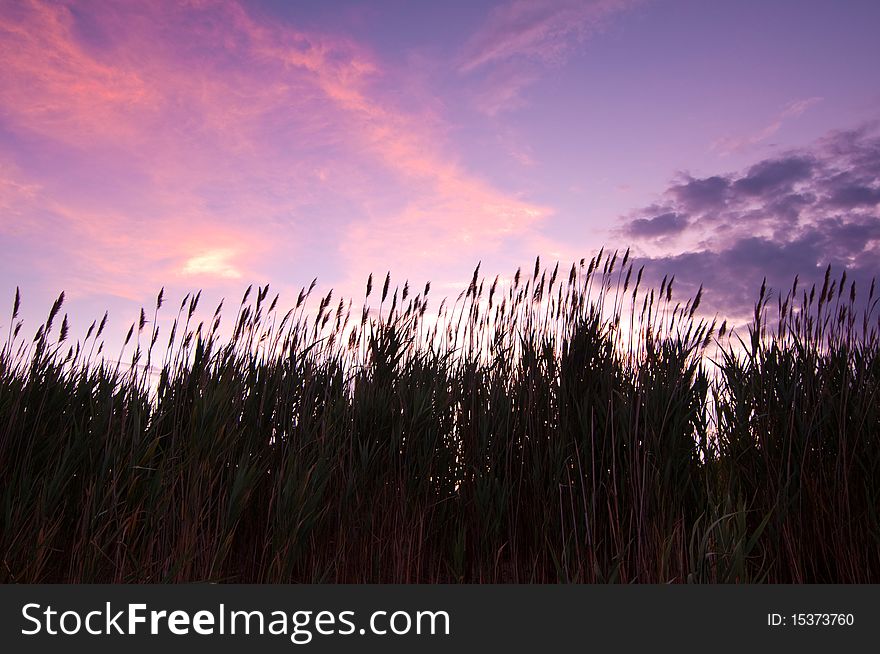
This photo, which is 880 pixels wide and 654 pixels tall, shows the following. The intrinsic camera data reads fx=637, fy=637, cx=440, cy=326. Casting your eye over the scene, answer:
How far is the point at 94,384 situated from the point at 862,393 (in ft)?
15.9

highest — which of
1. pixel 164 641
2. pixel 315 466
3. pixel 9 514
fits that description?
pixel 315 466

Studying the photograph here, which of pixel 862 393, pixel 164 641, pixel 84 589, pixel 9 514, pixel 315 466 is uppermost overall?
pixel 862 393

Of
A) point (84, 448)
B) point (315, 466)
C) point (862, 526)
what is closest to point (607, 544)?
point (862, 526)

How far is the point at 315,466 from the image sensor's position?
347 cm

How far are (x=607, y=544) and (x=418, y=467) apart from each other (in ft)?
3.90

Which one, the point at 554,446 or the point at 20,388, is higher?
the point at 20,388

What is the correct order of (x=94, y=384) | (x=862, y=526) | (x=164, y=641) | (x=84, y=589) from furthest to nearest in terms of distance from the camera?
(x=94, y=384)
(x=862, y=526)
(x=84, y=589)
(x=164, y=641)

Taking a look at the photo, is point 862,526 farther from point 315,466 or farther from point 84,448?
point 84,448

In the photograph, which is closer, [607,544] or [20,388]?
[607,544]

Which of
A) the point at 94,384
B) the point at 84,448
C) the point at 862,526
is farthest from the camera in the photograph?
the point at 94,384

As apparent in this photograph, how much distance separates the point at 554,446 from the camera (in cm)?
381

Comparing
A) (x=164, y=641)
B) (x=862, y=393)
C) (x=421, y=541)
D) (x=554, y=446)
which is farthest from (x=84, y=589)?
(x=862, y=393)

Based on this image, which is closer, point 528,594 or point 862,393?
point 528,594

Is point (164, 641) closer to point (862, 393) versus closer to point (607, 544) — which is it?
point (607, 544)
